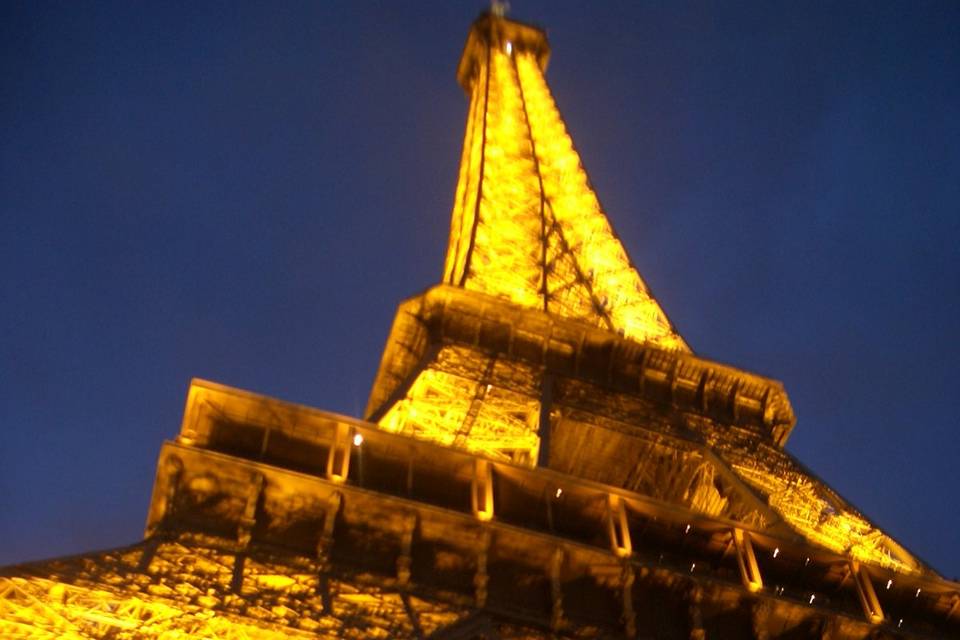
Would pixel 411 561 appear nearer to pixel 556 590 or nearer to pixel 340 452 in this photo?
pixel 556 590

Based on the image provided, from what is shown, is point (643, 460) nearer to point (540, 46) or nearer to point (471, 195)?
point (471, 195)

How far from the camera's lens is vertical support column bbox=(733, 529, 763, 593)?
14.8 meters

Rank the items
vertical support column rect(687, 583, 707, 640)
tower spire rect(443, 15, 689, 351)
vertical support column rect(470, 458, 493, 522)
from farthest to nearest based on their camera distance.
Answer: tower spire rect(443, 15, 689, 351), vertical support column rect(470, 458, 493, 522), vertical support column rect(687, 583, 707, 640)

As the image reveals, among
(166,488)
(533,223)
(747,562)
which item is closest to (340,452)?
(166,488)

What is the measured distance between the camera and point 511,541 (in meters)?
14.1

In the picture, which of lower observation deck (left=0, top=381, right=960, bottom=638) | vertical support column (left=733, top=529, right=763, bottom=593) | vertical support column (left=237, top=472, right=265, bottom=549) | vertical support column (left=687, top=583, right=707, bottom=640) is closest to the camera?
lower observation deck (left=0, top=381, right=960, bottom=638)

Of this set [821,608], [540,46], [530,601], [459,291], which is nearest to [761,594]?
[821,608]

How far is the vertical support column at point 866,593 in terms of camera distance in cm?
1515

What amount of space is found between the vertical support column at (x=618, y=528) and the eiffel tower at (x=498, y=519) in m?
0.05

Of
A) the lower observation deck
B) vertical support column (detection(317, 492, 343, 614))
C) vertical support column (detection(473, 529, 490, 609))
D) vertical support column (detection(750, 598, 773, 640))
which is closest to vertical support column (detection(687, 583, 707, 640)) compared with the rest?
the lower observation deck

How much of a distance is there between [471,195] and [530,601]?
2191 centimetres

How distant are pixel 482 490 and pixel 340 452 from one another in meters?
1.85

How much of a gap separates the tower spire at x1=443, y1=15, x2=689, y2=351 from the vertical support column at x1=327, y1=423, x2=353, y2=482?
12.5 metres

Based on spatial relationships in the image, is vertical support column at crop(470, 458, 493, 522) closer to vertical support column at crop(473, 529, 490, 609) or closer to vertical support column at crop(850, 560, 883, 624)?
vertical support column at crop(473, 529, 490, 609)
